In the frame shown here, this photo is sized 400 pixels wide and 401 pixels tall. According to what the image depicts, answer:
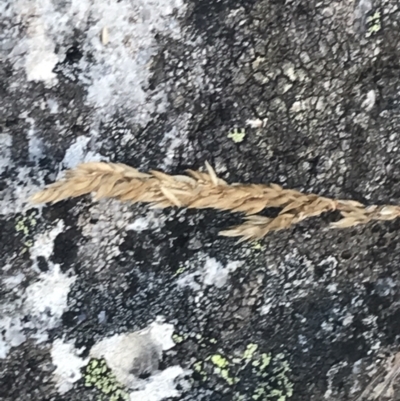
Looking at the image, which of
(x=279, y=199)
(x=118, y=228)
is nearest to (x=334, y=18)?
(x=279, y=199)

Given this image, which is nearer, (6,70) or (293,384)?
(6,70)

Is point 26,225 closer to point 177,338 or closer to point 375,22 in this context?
point 177,338

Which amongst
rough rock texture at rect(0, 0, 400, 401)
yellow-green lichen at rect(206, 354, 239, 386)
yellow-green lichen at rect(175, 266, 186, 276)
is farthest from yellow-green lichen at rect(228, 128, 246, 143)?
yellow-green lichen at rect(206, 354, 239, 386)

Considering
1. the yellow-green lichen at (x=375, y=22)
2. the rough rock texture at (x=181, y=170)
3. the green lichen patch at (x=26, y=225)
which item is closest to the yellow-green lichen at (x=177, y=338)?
the rough rock texture at (x=181, y=170)

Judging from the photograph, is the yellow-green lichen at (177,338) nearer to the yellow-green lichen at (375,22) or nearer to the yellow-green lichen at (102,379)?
the yellow-green lichen at (102,379)

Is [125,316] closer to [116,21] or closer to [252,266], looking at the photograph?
[252,266]

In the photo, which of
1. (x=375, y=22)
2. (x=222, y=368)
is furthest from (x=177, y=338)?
(x=375, y=22)

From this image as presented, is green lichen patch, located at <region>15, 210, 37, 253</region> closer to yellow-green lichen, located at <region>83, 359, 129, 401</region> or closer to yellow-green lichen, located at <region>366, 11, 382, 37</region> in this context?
yellow-green lichen, located at <region>83, 359, 129, 401</region>
